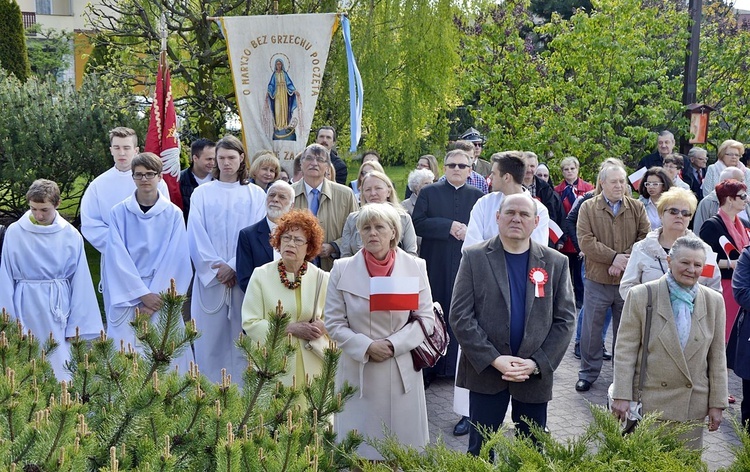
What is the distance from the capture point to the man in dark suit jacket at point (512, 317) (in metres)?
4.93

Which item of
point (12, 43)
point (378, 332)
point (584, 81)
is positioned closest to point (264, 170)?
point (378, 332)

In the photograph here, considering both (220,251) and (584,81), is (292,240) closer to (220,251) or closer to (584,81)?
(220,251)

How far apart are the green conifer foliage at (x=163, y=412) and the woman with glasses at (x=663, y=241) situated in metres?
3.16

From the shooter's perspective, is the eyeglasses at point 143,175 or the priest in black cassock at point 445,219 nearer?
the eyeglasses at point 143,175

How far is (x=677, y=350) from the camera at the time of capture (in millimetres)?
4988

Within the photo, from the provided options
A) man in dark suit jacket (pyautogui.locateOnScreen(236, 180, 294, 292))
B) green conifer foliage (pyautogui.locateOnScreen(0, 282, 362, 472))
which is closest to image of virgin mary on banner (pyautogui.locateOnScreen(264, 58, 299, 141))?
man in dark suit jacket (pyautogui.locateOnScreen(236, 180, 294, 292))

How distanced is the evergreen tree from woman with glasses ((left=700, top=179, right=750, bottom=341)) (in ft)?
60.9

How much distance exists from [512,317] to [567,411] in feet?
8.26

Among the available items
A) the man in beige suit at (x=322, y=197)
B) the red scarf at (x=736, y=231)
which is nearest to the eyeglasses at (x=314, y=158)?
the man in beige suit at (x=322, y=197)

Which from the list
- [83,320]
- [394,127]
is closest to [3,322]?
[83,320]

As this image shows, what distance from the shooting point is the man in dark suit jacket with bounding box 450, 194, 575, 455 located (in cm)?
493

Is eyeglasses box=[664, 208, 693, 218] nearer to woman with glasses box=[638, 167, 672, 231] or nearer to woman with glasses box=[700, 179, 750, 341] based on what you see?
woman with glasses box=[700, 179, 750, 341]

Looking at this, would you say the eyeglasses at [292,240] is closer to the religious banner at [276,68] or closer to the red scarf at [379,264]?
the red scarf at [379,264]

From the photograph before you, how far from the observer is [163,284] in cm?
714
